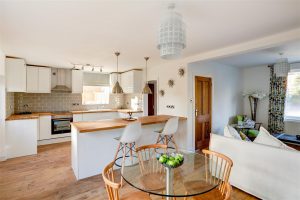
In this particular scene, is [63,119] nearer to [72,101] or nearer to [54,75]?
[72,101]

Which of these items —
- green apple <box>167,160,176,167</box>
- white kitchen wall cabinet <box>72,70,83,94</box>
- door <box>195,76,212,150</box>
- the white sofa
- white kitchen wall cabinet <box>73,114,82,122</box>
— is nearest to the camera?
green apple <box>167,160,176,167</box>

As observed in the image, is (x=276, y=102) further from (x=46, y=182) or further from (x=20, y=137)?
(x=20, y=137)

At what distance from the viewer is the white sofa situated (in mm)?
1852

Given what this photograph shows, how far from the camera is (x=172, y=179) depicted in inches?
65.5

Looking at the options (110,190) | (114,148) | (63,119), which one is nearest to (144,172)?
(110,190)

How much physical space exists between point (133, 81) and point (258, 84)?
4.22 meters

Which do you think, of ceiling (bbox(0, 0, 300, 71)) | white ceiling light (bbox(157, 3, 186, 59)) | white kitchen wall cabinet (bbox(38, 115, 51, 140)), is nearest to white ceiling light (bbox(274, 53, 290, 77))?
ceiling (bbox(0, 0, 300, 71))

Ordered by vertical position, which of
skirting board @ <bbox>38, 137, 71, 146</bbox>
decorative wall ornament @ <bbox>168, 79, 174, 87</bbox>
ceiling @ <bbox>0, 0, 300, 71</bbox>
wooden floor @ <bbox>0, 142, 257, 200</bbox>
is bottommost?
wooden floor @ <bbox>0, 142, 257, 200</bbox>

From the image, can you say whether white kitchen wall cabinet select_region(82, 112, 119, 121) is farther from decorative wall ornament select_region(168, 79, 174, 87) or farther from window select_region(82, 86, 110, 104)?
decorative wall ornament select_region(168, 79, 174, 87)

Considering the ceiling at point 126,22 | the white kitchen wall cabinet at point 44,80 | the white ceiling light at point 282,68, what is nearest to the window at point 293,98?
the white ceiling light at point 282,68

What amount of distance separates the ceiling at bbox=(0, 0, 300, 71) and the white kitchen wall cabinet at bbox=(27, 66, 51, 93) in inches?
66.3

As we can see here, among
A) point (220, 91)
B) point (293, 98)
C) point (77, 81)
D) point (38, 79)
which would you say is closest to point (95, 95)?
point (77, 81)

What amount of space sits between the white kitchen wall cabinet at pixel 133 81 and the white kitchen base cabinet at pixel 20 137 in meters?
2.82

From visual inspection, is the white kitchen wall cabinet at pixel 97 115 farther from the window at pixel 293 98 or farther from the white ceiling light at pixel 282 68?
the window at pixel 293 98
